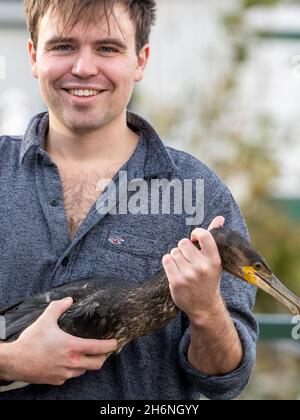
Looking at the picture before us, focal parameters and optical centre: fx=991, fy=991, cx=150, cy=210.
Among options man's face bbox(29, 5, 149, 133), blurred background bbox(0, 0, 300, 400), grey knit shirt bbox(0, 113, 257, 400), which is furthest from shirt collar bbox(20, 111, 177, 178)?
blurred background bbox(0, 0, 300, 400)

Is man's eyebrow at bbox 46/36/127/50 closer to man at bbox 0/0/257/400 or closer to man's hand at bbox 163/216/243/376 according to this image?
man at bbox 0/0/257/400

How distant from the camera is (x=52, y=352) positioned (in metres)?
2.96

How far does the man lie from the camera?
3.21 m

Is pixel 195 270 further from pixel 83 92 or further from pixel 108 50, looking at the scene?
pixel 108 50

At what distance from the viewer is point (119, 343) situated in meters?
3.05

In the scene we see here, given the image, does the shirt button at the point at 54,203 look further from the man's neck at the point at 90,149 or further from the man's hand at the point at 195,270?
the man's hand at the point at 195,270

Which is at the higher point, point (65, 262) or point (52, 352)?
point (65, 262)

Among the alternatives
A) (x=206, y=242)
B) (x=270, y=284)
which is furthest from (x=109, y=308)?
(x=270, y=284)

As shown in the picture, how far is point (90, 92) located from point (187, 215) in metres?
0.52

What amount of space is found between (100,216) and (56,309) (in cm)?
39

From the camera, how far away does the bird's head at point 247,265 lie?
291cm

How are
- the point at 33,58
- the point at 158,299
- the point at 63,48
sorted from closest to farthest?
the point at 158,299, the point at 63,48, the point at 33,58

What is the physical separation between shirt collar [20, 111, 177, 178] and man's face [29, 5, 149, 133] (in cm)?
12

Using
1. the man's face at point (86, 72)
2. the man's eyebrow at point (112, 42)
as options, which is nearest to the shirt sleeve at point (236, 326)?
the man's face at point (86, 72)
